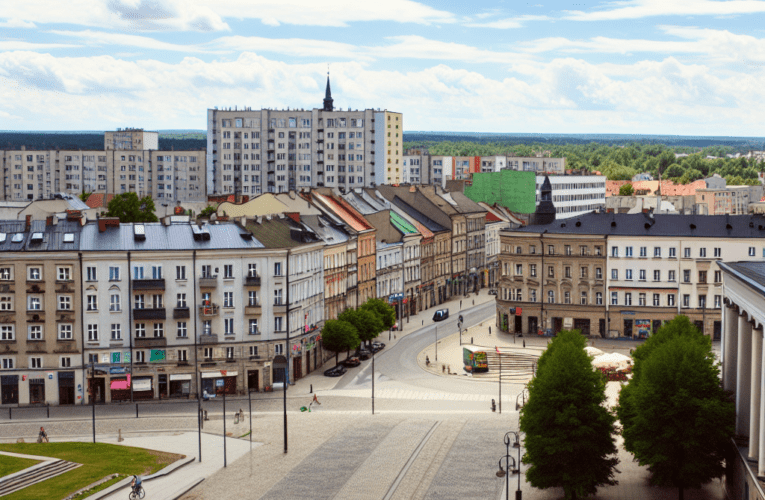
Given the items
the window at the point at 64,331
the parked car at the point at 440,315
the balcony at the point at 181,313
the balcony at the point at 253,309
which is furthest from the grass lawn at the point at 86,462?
the parked car at the point at 440,315

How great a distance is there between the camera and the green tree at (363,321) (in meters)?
117

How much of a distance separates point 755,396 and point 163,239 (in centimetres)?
5856

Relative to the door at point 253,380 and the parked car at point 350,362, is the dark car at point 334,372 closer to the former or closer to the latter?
the parked car at point 350,362

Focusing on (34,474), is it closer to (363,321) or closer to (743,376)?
(743,376)

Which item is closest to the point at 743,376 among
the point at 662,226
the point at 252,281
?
the point at 252,281

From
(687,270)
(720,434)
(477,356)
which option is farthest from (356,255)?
(720,434)

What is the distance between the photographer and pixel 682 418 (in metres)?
62.4

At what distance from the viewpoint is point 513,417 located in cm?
9088

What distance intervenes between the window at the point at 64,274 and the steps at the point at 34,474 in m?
26.7

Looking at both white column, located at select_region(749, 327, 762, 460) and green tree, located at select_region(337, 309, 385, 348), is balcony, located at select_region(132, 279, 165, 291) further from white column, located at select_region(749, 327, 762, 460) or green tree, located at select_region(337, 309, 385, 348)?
white column, located at select_region(749, 327, 762, 460)

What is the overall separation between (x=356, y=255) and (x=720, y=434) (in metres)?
71.3

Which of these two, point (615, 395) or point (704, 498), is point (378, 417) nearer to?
point (615, 395)

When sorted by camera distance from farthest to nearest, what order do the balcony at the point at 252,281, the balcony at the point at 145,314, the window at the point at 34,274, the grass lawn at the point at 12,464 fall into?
the balcony at the point at 252,281
the balcony at the point at 145,314
the window at the point at 34,274
the grass lawn at the point at 12,464

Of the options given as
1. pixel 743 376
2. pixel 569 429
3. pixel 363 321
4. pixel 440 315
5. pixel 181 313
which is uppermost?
pixel 743 376
